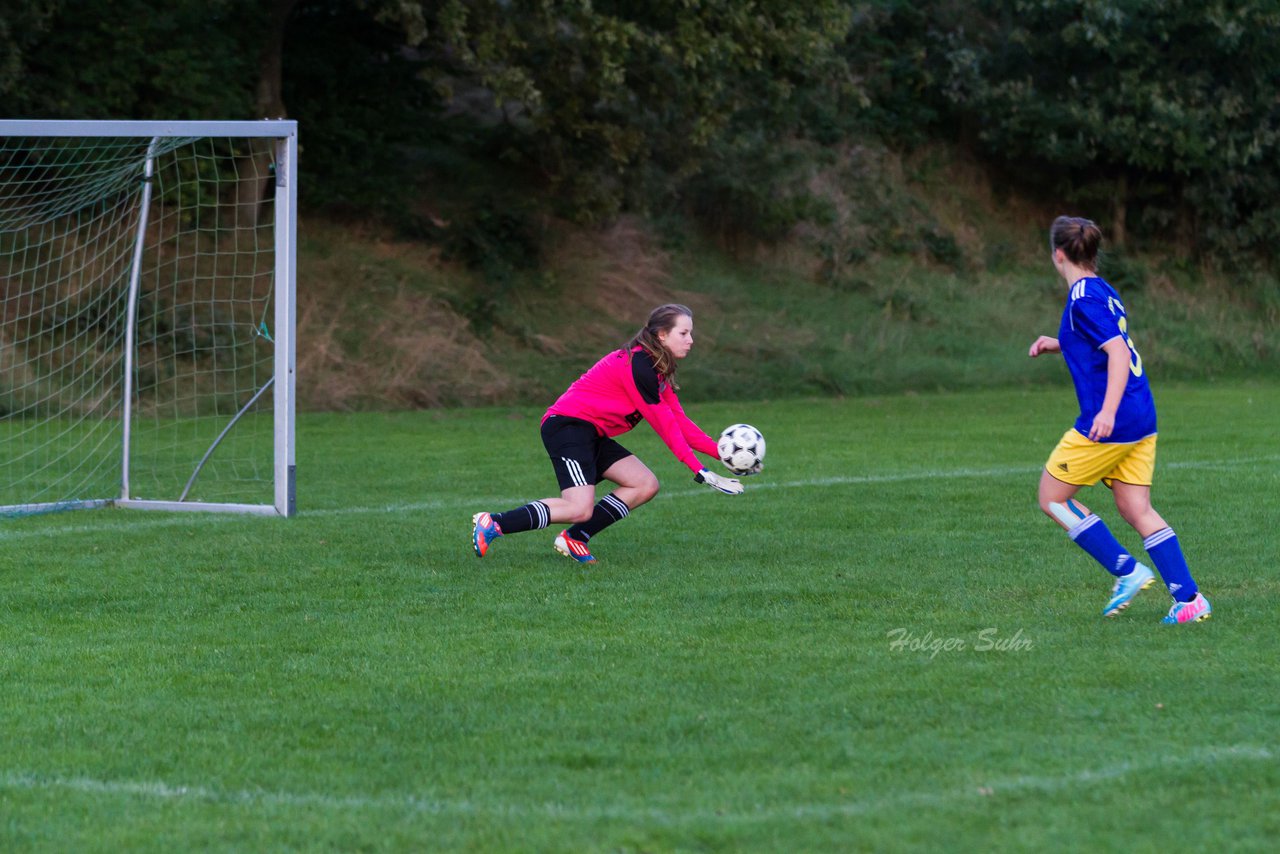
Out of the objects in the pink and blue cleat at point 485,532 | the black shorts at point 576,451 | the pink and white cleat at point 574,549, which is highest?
the black shorts at point 576,451

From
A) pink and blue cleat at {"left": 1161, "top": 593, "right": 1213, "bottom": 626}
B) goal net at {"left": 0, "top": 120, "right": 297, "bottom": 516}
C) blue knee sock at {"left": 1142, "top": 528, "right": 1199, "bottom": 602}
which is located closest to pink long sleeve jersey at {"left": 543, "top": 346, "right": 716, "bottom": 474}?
blue knee sock at {"left": 1142, "top": 528, "right": 1199, "bottom": 602}

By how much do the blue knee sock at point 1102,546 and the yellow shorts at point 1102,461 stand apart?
0.19 meters

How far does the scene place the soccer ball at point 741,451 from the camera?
739cm

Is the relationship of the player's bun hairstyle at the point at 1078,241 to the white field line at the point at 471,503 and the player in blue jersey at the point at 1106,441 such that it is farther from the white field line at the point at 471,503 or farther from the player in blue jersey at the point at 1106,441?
the white field line at the point at 471,503

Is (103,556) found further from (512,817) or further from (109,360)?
(109,360)

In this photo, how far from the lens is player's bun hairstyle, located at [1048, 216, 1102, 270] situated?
614cm

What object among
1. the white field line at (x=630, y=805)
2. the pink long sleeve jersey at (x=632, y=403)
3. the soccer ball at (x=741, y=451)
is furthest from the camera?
the pink long sleeve jersey at (x=632, y=403)

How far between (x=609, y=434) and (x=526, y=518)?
67cm

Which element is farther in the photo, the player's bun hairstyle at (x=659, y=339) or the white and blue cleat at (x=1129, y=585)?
the player's bun hairstyle at (x=659, y=339)

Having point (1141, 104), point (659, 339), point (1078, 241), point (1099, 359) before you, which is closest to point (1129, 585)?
point (1099, 359)

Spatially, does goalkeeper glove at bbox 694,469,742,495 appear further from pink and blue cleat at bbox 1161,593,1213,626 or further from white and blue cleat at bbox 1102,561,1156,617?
pink and blue cleat at bbox 1161,593,1213,626

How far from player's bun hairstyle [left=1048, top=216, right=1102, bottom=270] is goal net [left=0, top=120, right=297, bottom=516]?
547 cm

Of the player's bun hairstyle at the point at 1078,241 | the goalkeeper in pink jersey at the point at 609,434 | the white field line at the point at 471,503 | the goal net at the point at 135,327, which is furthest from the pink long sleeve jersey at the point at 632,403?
the goal net at the point at 135,327

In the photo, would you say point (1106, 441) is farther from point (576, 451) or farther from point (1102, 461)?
point (576, 451)
